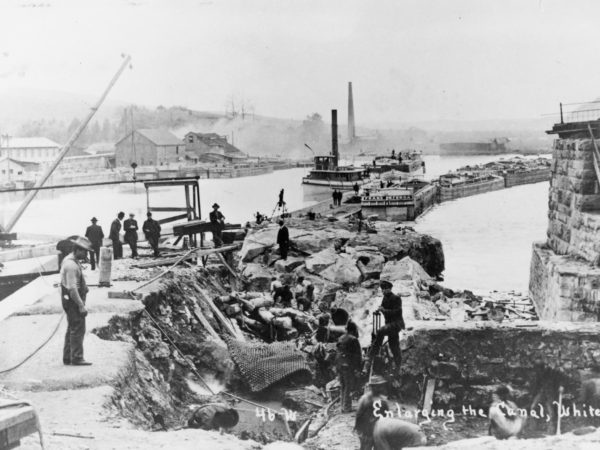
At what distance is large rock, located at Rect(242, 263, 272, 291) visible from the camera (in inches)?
656

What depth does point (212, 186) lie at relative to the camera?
7269 centimetres

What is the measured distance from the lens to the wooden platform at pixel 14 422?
4.38 meters

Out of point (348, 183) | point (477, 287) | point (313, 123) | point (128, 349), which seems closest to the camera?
point (128, 349)

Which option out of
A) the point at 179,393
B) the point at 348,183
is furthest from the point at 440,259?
the point at 348,183

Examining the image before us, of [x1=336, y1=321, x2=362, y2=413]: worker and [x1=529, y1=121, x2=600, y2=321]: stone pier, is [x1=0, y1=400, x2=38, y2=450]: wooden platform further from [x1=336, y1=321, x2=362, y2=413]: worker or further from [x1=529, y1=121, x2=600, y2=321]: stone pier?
[x1=529, y1=121, x2=600, y2=321]: stone pier

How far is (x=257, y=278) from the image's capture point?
55.2 feet

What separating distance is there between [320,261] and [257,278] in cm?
214

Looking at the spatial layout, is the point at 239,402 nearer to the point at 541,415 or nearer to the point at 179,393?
the point at 179,393

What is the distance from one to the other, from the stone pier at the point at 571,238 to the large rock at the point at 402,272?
3196 mm

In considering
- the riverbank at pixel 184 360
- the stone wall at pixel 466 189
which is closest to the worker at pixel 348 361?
the riverbank at pixel 184 360

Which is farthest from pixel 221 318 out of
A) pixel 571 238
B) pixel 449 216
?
pixel 449 216

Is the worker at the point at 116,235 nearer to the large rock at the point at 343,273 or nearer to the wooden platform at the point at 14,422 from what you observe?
the large rock at the point at 343,273

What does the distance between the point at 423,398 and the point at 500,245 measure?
88.8ft

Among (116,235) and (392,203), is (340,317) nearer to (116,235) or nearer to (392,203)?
(116,235)
